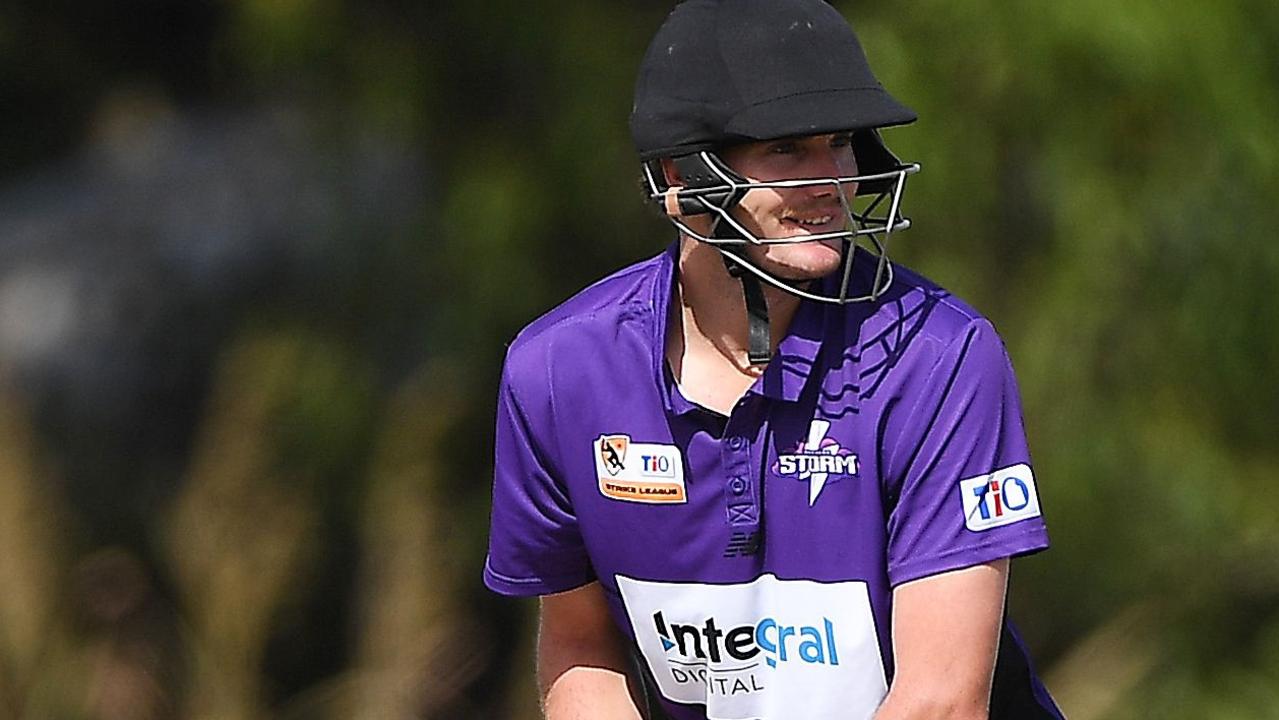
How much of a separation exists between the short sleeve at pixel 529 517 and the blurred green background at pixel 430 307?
2000 millimetres

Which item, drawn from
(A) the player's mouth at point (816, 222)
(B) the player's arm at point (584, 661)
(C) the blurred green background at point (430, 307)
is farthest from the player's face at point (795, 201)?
(C) the blurred green background at point (430, 307)

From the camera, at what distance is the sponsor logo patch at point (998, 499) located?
2217 mm

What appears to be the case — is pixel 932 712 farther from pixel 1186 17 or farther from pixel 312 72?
pixel 312 72

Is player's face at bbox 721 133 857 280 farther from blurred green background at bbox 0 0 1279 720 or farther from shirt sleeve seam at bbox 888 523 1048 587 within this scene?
blurred green background at bbox 0 0 1279 720

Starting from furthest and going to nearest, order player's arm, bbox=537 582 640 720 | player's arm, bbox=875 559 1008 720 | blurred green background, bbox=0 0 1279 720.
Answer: blurred green background, bbox=0 0 1279 720 < player's arm, bbox=537 582 640 720 < player's arm, bbox=875 559 1008 720

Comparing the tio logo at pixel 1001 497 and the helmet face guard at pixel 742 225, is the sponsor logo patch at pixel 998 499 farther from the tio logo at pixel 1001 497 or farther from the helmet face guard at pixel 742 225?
the helmet face guard at pixel 742 225

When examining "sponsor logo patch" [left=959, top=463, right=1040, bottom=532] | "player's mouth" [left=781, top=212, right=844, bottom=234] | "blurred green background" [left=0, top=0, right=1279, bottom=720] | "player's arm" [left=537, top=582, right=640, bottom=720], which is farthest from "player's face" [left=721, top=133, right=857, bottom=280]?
"blurred green background" [left=0, top=0, right=1279, bottom=720]

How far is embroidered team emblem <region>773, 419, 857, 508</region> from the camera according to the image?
230 centimetres

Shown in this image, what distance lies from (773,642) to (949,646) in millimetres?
236

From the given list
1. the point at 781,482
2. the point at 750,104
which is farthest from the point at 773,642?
the point at 750,104

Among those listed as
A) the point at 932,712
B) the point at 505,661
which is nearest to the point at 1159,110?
the point at 505,661

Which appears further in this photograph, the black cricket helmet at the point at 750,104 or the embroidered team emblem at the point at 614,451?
the embroidered team emblem at the point at 614,451

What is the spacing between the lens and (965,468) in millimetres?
2234

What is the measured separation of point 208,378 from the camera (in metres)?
5.27
